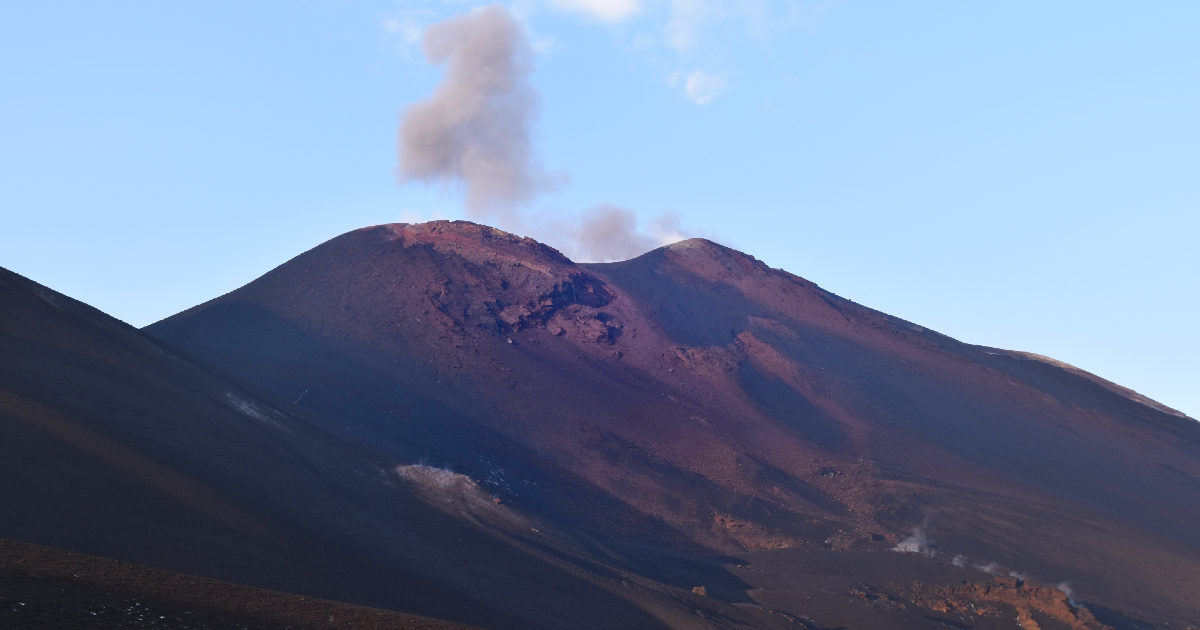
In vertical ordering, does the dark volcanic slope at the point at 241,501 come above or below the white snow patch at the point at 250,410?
below

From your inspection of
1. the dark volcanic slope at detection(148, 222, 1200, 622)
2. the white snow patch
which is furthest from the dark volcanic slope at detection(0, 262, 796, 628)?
the dark volcanic slope at detection(148, 222, 1200, 622)

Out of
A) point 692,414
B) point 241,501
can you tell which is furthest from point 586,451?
point 241,501

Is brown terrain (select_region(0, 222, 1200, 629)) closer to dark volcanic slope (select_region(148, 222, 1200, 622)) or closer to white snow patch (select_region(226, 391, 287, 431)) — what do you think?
dark volcanic slope (select_region(148, 222, 1200, 622))

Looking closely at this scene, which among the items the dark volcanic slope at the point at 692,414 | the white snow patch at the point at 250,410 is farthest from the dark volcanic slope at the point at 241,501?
the dark volcanic slope at the point at 692,414

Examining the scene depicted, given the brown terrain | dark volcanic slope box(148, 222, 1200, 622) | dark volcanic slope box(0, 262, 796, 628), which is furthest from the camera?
dark volcanic slope box(148, 222, 1200, 622)

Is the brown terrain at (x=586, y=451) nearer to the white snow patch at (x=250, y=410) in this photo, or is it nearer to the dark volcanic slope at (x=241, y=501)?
the dark volcanic slope at (x=241, y=501)

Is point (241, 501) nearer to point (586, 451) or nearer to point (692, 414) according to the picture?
point (586, 451)
